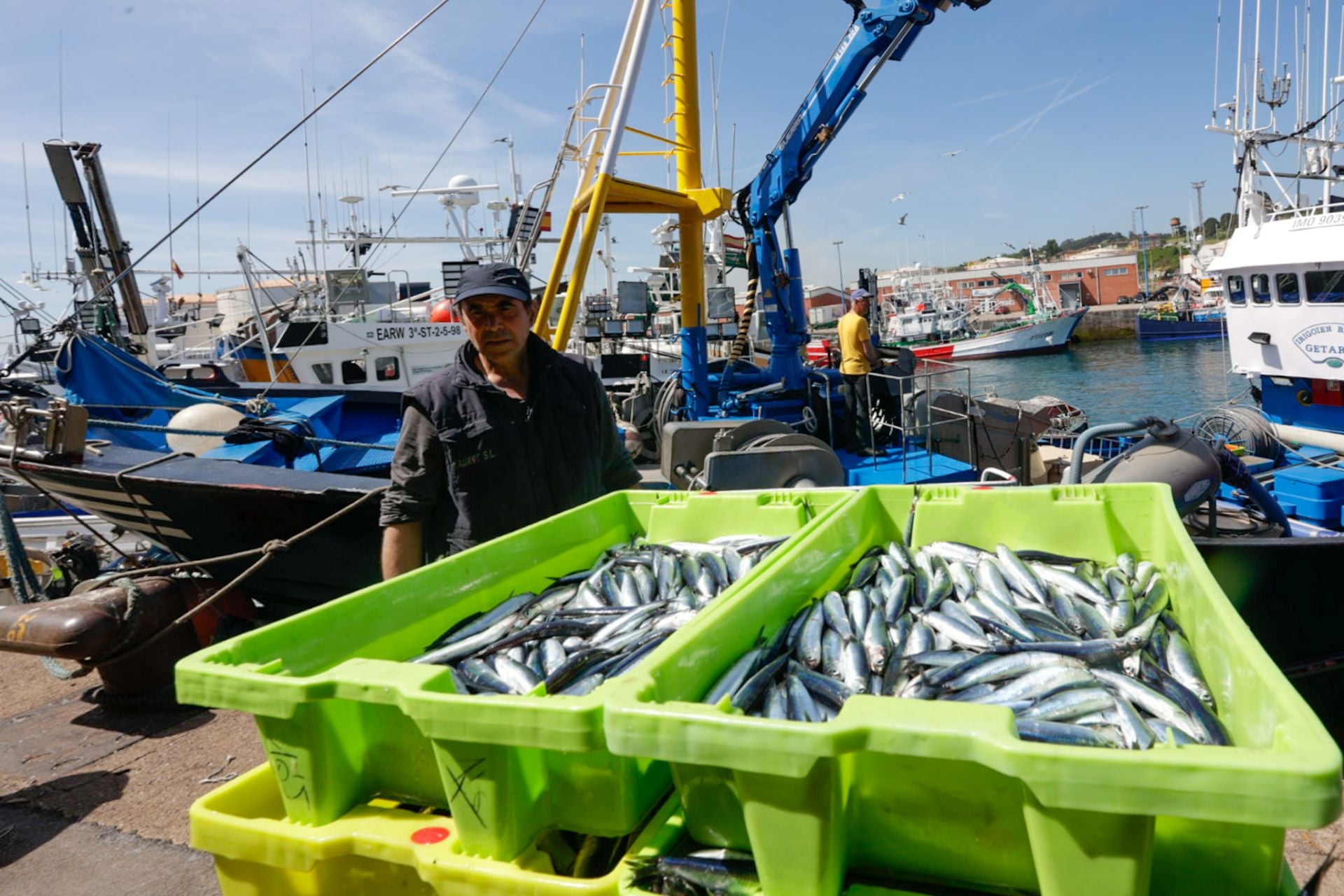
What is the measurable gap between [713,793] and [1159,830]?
74cm

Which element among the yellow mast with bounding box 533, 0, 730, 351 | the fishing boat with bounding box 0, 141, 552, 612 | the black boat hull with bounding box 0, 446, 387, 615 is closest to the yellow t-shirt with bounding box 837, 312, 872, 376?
the yellow mast with bounding box 533, 0, 730, 351

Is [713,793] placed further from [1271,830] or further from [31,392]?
[31,392]

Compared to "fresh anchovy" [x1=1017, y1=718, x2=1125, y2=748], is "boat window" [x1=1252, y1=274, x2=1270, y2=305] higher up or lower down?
higher up

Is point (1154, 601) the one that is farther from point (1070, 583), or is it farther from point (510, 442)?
point (510, 442)

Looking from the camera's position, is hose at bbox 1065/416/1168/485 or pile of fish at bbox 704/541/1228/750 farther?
hose at bbox 1065/416/1168/485

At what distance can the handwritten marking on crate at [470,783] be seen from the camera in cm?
143

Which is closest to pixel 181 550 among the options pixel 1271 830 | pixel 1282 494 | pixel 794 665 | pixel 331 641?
pixel 331 641

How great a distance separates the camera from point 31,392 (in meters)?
9.13

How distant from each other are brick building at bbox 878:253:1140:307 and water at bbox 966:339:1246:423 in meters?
14.4

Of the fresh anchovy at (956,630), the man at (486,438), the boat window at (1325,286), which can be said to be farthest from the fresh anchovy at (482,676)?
the boat window at (1325,286)

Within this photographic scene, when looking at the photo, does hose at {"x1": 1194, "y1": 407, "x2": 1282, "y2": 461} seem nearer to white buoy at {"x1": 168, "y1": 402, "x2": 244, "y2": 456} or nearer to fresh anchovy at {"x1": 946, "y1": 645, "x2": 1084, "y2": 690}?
fresh anchovy at {"x1": 946, "y1": 645, "x2": 1084, "y2": 690}

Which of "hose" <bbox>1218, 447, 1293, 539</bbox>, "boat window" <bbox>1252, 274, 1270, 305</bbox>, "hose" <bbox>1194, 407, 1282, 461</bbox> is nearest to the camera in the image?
"hose" <bbox>1218, 447, 1293, 539</bbox>

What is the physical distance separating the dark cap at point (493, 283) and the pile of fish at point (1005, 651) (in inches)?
65.2

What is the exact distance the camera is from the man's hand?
3.29m
